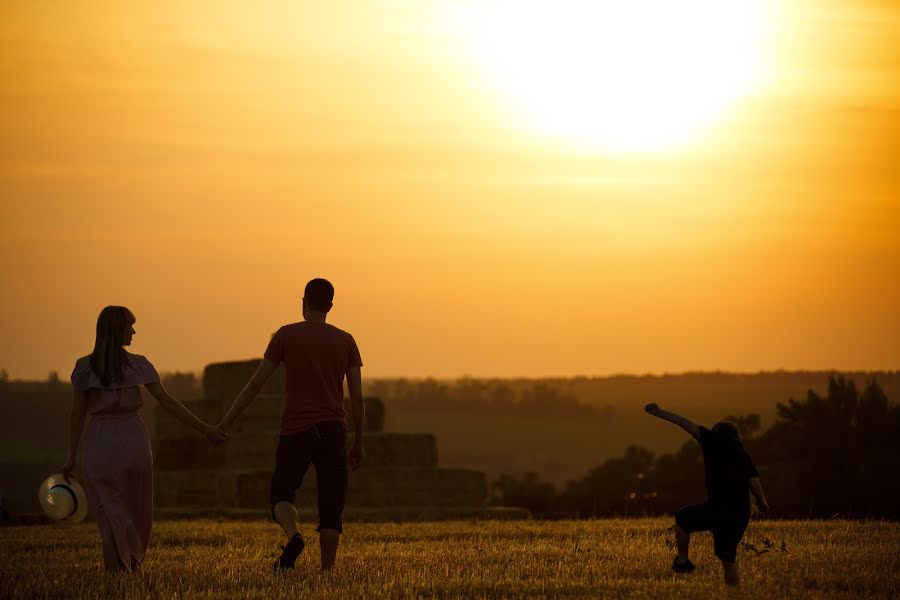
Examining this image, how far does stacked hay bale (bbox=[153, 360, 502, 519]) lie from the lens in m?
29.0

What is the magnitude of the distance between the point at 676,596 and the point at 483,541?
5.84 meters

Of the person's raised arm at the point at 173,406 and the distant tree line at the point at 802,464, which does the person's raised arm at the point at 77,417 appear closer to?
the person's raised arm at the point at 173,406

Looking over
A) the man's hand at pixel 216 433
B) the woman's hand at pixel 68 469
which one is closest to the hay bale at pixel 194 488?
the woman's hand at pixel 68 469

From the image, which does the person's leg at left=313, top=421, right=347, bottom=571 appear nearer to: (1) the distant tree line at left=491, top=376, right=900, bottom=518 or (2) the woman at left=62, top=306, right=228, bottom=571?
(2) the woman at left=62, top=306, right=228, bottom=571

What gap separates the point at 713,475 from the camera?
446 inches

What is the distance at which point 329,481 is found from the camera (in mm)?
12109

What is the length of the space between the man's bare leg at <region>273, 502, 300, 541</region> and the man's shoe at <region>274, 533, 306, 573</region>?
5 cm

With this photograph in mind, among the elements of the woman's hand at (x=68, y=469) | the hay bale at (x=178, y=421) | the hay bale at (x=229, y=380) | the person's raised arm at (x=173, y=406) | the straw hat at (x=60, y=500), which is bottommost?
the straw hat at (x=60, y=500)

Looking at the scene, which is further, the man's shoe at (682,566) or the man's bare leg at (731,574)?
the man's shoe at (682,566)

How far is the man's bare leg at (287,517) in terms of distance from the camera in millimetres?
11906

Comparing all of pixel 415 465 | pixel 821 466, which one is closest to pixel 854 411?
pixel 821 466

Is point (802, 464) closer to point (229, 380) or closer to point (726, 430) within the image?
point (229, 380)

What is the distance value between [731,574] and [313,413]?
3.20m

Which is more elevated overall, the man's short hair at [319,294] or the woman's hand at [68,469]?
the man's short hair at [319,294]
